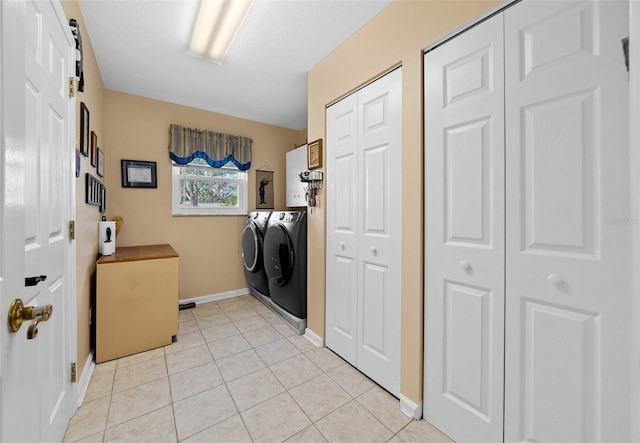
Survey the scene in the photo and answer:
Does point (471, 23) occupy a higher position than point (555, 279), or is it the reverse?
point (471, 23)

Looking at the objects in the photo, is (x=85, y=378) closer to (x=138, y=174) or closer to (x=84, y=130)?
(x=84, y=130)

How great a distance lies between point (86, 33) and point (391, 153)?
93.6 inches

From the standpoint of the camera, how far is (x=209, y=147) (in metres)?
3.37

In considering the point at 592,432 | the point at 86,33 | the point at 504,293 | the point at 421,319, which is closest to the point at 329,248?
the point at 421,319

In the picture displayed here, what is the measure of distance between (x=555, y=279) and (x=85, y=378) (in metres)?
2.74

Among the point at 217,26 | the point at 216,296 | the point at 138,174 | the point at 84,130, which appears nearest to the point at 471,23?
the point at 217,26

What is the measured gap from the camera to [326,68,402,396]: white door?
65.0 inches

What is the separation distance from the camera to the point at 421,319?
58.7 inches

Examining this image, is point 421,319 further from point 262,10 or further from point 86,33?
point 86,33

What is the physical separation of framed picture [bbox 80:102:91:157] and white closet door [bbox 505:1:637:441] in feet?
7.99

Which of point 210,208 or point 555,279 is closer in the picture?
point 555,279

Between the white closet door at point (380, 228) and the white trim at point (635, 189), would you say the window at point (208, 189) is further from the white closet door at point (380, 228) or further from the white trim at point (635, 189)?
the white trim at point (635, 189)

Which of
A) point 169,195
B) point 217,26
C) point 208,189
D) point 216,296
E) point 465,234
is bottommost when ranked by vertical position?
point 216,296

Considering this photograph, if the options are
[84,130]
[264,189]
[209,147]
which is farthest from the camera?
[264,189]
